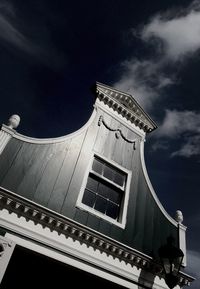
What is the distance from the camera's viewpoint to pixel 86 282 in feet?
23.3

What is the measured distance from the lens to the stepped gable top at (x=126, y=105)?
10.0 metres

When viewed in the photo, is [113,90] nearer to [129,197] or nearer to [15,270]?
[129,197]

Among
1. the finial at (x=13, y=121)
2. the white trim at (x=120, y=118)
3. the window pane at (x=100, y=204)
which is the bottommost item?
the window pane at (x=100, y=204)

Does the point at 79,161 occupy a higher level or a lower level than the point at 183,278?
higher

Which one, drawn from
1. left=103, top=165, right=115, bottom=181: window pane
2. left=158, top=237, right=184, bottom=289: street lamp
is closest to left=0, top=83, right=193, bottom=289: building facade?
left=103, top=165, right=115, bottom=181: window pane

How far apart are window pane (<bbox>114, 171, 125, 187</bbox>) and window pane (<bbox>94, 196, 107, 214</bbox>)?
3.00 feet

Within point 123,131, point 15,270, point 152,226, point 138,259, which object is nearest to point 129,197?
point 152,226

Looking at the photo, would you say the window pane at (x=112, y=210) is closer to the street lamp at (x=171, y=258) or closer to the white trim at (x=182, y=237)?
the street lamp at (x=171, y=258)

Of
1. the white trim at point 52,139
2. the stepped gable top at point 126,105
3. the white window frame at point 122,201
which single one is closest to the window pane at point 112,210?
the white window frame at point 122,201

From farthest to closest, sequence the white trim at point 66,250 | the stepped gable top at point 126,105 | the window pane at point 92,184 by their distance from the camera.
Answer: the stepped gable top at point 126,105 → the window pane at point 92,184 → the white trim at point 66,250

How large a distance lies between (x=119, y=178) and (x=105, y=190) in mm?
798

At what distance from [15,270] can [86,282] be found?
1.92 metres

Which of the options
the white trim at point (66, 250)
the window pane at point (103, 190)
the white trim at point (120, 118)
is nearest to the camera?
the white trim at point (66, 250)

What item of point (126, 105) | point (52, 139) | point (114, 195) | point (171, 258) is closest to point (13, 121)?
point (52, 139)
